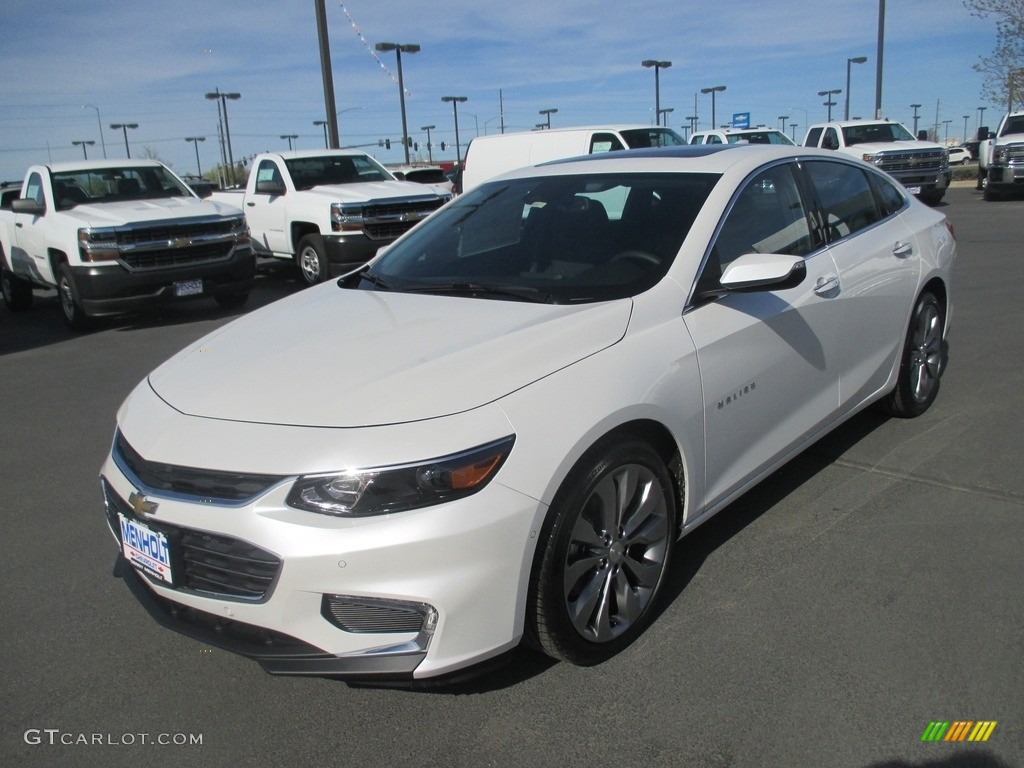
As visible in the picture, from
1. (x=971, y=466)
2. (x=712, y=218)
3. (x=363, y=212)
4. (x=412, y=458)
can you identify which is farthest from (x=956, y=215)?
(x=412, y=458)

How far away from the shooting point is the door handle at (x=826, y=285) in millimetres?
4008

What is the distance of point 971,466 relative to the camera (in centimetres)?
456

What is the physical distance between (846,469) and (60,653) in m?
3.71

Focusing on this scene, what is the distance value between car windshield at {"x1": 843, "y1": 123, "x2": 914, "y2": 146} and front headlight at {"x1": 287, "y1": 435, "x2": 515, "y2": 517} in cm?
2166

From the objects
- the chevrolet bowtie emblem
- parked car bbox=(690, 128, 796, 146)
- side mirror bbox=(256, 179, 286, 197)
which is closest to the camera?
the chevrolet bowtie emblem

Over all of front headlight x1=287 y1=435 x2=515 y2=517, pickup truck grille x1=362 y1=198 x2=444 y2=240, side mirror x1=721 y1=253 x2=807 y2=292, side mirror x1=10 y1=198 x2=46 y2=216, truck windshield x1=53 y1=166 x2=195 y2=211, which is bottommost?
front headlight x1=287 y1=435 x2=515 y2=517

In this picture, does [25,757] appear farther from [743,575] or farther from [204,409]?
[743,575]

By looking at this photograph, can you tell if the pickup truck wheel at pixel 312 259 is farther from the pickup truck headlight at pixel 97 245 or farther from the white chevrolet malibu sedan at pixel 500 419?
the white chevrolet malibu sedan at pixel 500 419

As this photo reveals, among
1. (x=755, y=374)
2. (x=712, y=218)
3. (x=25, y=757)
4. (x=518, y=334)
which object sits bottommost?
(x=25, y=757)

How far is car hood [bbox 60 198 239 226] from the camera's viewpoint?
32.9 ft

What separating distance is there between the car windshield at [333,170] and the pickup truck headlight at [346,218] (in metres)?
1.26

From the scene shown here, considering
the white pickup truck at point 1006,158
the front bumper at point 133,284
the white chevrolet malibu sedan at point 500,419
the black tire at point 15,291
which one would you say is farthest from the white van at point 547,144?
the white chevrolet malibu sedan at point 500,419

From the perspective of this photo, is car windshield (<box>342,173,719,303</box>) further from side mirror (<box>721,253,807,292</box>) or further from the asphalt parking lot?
the asphalt parking lot

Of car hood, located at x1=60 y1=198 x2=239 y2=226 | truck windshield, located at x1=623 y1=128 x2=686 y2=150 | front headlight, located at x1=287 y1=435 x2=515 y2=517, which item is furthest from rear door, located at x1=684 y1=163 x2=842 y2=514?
truck windshield, located at x1=623 y1=128 x2=686 y2=150
